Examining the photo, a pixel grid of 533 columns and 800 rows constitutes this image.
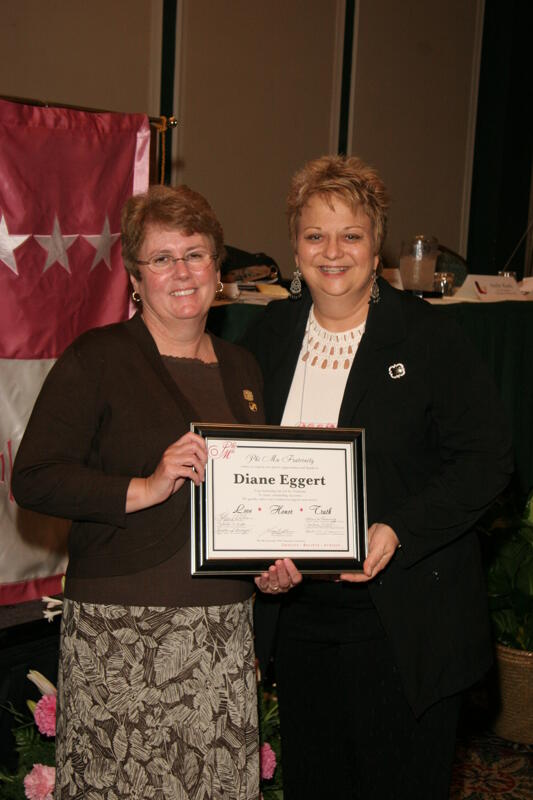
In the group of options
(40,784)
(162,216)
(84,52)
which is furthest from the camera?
(84,52)

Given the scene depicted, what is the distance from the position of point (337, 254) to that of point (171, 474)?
25.6 inches

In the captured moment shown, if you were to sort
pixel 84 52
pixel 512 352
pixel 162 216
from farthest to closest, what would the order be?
1. pixel 84 52
2. pixel 512 352
3. pixel 162 216

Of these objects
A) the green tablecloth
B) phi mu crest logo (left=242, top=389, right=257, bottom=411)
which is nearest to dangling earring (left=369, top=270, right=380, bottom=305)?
phi mu crest logo (left=242, top=389, right=257, bottom=411)

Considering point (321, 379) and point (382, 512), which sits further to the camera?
point (321, 379)

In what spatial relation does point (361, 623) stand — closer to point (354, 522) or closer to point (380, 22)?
point (354, 522)

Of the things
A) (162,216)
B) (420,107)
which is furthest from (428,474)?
(420,107)

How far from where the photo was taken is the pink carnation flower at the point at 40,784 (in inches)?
97.3

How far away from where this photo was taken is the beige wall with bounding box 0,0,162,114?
15.6 feet

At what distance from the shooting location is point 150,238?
1983 millimetres

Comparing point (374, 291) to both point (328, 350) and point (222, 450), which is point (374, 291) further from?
point (222, 450)

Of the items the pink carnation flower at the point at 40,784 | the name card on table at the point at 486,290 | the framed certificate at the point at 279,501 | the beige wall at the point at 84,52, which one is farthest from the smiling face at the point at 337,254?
the beige wall at the point at 84,52

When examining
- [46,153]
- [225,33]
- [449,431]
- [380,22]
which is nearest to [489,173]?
[380,22]

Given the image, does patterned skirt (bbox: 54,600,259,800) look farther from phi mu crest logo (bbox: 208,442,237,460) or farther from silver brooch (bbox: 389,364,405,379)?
silver brooch (bbox: 389,364,405,379)

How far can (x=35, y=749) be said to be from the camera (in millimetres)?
2590
